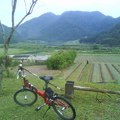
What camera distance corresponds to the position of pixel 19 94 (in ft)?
29.9

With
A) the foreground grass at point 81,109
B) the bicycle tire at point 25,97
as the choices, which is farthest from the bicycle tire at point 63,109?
the bicycle tire at point 25,97

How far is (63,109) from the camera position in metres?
7.75

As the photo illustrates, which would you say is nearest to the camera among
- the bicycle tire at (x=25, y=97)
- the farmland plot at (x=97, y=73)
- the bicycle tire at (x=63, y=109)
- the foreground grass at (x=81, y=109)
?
the bicycle tire at (x=63, y=109)

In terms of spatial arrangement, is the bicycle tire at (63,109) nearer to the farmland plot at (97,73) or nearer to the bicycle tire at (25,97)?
the bicycle tire at (25,97)

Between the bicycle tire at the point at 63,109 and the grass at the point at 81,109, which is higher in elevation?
the bicycle tire at the point at 63,109

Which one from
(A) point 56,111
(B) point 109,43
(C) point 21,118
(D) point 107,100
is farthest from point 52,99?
(B) point 109,43

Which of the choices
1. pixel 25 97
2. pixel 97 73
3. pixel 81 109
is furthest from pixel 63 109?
pixel 97 73

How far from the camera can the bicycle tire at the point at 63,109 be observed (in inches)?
302

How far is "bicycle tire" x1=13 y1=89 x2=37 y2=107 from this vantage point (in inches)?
350

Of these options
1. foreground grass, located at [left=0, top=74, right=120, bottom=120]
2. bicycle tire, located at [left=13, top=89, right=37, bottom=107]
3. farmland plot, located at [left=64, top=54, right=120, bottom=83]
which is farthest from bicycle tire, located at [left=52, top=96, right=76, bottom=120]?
farmland plot, located at [left=64, top=54, right=120, bottom=83]

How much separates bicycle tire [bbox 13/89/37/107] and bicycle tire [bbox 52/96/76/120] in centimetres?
119

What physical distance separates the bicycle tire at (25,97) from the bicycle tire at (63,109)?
3.90ft

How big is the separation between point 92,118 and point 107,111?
2.84 ft

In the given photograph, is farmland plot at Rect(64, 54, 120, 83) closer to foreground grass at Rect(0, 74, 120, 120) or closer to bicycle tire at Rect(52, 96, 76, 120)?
foreground grass at Rect(0, 74, 120, 120)
